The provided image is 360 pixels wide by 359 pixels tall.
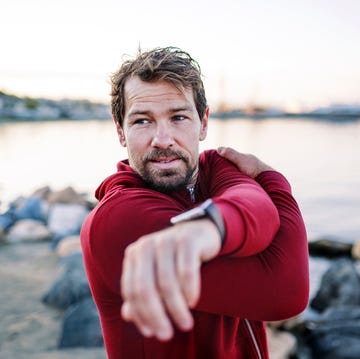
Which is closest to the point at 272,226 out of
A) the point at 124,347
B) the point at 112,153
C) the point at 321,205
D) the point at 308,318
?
the point at 124,347

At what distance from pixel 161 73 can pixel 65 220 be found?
8.15m

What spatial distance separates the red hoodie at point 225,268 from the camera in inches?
45.8

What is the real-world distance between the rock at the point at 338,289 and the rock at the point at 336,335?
364 millimetres

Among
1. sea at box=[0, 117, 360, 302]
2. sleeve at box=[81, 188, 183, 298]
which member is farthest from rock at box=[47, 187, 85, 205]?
sleeve at box=[81, 188, 183, 298]

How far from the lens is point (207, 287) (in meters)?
1.18

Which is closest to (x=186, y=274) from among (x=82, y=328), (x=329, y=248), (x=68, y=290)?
(x=82, y=328)

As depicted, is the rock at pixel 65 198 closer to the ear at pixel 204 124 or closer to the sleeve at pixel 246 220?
the ear at pixel 204 124

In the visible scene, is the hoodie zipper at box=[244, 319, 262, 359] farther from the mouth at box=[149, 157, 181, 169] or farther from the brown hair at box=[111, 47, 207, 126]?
the brown hair at box=[111, 47, 207, 126]

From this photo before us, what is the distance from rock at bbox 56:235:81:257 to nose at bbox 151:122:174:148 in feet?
19.0

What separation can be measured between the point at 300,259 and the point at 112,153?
3053 cm

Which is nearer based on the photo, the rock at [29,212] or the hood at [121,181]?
the hood at [121,181]

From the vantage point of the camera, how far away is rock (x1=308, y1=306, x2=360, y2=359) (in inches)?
160

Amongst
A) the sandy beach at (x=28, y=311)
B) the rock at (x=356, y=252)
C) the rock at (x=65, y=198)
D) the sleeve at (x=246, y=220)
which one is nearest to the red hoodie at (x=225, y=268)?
the sleeve at (x=246, y=220)

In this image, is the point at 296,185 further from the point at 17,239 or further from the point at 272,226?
the point at 272,226
